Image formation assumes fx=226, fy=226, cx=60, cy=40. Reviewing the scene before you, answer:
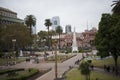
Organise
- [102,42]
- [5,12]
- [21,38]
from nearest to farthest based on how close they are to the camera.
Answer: [102,42] → [21,38] → [5,12]

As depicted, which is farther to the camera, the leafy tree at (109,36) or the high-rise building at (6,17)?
the high-rise building at (6,17)

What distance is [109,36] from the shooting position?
143 feet

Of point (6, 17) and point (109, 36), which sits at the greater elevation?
point (6, 17)

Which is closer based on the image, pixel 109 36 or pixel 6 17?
pixel 109 36

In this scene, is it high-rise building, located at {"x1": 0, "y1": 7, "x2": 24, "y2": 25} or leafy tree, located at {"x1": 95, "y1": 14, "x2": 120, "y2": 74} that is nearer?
leafy tree, located at {"x1": 95, "y1": 14, "x2": 120, "y2": 74}

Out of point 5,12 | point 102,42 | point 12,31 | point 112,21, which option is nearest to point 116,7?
point 112,21

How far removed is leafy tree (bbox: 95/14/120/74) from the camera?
41.4m

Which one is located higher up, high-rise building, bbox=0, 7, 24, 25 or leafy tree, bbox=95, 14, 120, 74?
high-rise building, bbox=0, 7, 24, 25

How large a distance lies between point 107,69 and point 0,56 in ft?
158

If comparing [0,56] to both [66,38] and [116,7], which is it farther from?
[66,38]

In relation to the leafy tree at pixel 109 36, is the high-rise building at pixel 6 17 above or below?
above

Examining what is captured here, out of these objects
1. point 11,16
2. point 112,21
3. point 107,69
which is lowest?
point 107,69

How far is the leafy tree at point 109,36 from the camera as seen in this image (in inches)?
1631

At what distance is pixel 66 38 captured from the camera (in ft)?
537
